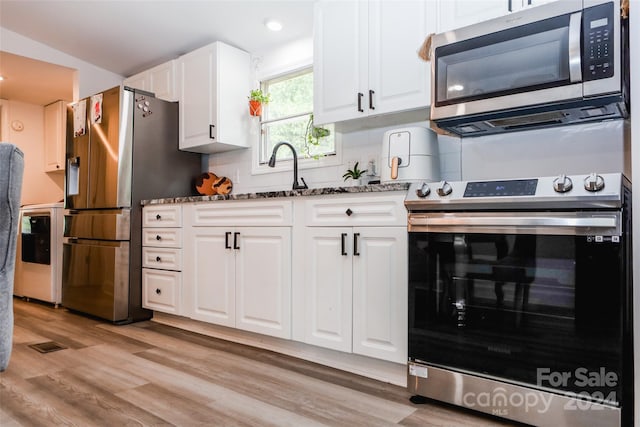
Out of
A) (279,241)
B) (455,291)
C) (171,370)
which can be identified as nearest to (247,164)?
(279,241)

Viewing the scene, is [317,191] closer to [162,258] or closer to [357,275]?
[357,275]

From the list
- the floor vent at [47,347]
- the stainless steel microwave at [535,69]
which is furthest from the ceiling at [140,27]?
the floor vent at [47,347]

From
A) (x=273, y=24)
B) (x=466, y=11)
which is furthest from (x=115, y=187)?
(x=466, y=11)

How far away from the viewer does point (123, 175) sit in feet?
10.9

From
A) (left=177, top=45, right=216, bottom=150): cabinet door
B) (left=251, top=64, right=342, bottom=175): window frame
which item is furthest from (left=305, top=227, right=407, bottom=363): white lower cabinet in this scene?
(left=177, top=45, right=216, bottom=150): cabinet door

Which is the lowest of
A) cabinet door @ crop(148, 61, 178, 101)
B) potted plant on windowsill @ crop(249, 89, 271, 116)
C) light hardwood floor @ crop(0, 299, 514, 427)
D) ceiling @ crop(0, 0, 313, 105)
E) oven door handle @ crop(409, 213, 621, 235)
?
light hardwood floor @ crop(0, 299, 514, 427)

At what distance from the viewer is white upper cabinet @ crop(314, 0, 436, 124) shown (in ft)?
7.41

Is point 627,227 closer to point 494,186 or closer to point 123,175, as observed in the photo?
point 494,186

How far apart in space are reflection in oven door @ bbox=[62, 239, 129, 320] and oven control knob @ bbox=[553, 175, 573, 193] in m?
2.93

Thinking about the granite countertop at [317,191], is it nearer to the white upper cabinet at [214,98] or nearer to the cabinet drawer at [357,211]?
the cabinet drawer at [357,211]

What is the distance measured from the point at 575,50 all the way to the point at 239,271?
2010 millimetres

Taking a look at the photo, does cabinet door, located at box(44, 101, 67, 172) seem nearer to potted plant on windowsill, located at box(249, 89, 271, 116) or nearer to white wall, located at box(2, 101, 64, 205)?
white wall, located at box(2, 101, 64, 205)

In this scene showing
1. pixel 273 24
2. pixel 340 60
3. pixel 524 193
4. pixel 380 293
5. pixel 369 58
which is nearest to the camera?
pixel 524 193

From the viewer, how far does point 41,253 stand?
13.4 feet
